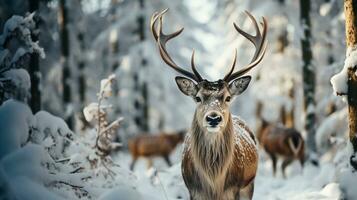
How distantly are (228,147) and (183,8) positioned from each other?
17586 millimetres

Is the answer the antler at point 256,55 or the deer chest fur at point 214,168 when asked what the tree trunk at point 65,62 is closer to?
the antler at point 256,55

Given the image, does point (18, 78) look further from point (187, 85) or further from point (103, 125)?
point (103, 125)

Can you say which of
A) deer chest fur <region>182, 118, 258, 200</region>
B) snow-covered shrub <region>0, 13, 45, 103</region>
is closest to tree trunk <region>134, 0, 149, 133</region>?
snow-covered shrub <region>0, 13, 45, 103</region>

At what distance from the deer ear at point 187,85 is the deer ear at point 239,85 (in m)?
0.43

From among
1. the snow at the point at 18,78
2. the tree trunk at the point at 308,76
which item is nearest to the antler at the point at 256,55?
the snow at the point at 18,78

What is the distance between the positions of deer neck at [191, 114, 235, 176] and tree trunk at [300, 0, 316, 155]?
6.68 m

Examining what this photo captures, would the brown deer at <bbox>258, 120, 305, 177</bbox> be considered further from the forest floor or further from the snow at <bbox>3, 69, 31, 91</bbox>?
the snow at <bbox>3, 69, 31, 91</bbox>

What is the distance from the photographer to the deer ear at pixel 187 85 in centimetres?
582

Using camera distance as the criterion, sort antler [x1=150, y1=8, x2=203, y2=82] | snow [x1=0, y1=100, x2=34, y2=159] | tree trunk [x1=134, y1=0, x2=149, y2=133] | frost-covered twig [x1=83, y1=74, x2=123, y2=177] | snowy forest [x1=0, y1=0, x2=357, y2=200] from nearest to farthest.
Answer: snow [x1=0, y1=100, x2=34, y2=159] < snowy forest [x1=0, y1=0, x2=357, y2=200] < antler [x1=150, y1=8, x2=203, y2=82] < frost-covered twig [x1=83, y1=74, x2=123, y2=177] < tree trunk [x1=134, y1=0, x2=149, y2=133]

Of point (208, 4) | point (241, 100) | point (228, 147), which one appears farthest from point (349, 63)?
point (241, 100)

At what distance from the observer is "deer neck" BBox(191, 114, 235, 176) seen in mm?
5609

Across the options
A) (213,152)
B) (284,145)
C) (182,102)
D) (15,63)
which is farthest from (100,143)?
(182,102)

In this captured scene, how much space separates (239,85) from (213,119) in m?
0.82

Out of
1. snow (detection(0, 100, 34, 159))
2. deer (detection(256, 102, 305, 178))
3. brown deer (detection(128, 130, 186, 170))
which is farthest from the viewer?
brown deer (detection(128, 130, 186, 170))
